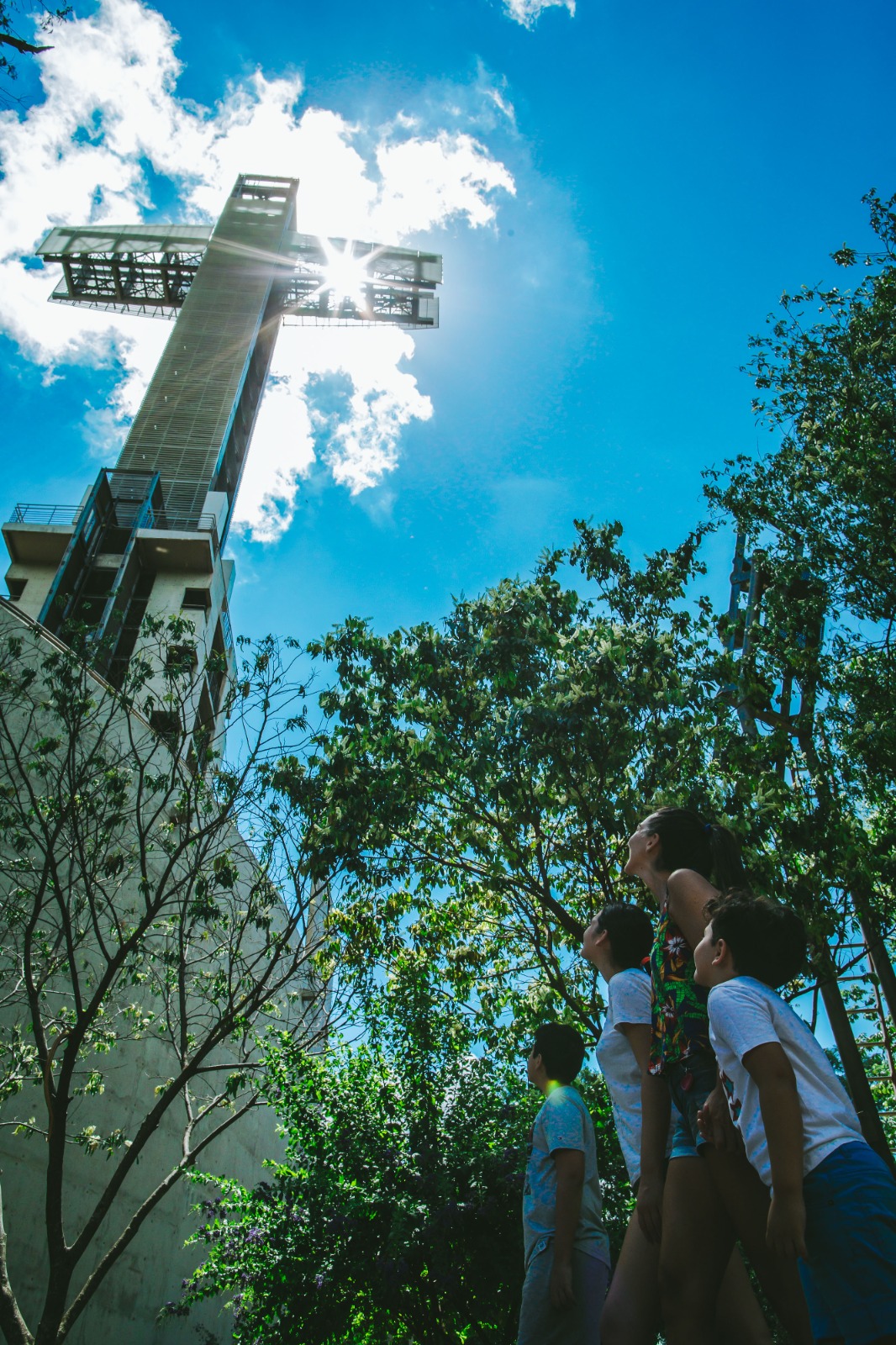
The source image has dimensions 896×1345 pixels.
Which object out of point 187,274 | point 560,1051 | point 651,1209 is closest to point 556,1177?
point 560,1051

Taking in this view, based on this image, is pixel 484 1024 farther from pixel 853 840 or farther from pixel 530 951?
pixel 853 840

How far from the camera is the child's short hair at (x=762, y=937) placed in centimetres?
197

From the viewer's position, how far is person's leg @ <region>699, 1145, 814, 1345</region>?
1.83 m

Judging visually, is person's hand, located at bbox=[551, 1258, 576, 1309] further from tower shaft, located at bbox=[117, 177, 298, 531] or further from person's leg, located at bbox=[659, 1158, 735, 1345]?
tower shaft, located at bbox=[117, 177, 298, 531]

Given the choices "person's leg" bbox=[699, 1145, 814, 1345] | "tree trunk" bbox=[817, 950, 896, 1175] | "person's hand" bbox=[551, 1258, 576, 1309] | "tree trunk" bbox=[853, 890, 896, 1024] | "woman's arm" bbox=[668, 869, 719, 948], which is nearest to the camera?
"person's leg" bbox=[699, 1145, 814, 1345]

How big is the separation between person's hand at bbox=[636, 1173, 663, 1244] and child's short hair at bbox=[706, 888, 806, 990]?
627mm

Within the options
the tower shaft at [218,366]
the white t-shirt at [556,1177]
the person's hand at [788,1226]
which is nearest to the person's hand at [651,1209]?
the person's hand at [788,1226]

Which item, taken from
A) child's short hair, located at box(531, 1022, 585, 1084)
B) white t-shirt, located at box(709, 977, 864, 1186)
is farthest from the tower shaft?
white t-shirt, located at box(709, 977, 864, 1186)

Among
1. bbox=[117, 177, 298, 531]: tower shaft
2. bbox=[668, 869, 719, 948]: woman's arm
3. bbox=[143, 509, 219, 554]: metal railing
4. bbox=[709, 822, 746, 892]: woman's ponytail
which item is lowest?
bbox=[668, 869, 719, 948]: woman's arm

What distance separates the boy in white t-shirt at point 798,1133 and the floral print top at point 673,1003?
19 cm

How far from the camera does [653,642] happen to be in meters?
7.07

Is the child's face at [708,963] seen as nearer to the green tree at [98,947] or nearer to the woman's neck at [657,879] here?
the woman's neck at [657,879]

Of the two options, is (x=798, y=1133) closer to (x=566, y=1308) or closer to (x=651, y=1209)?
(x=651, y=1209)

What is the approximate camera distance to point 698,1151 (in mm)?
1991
